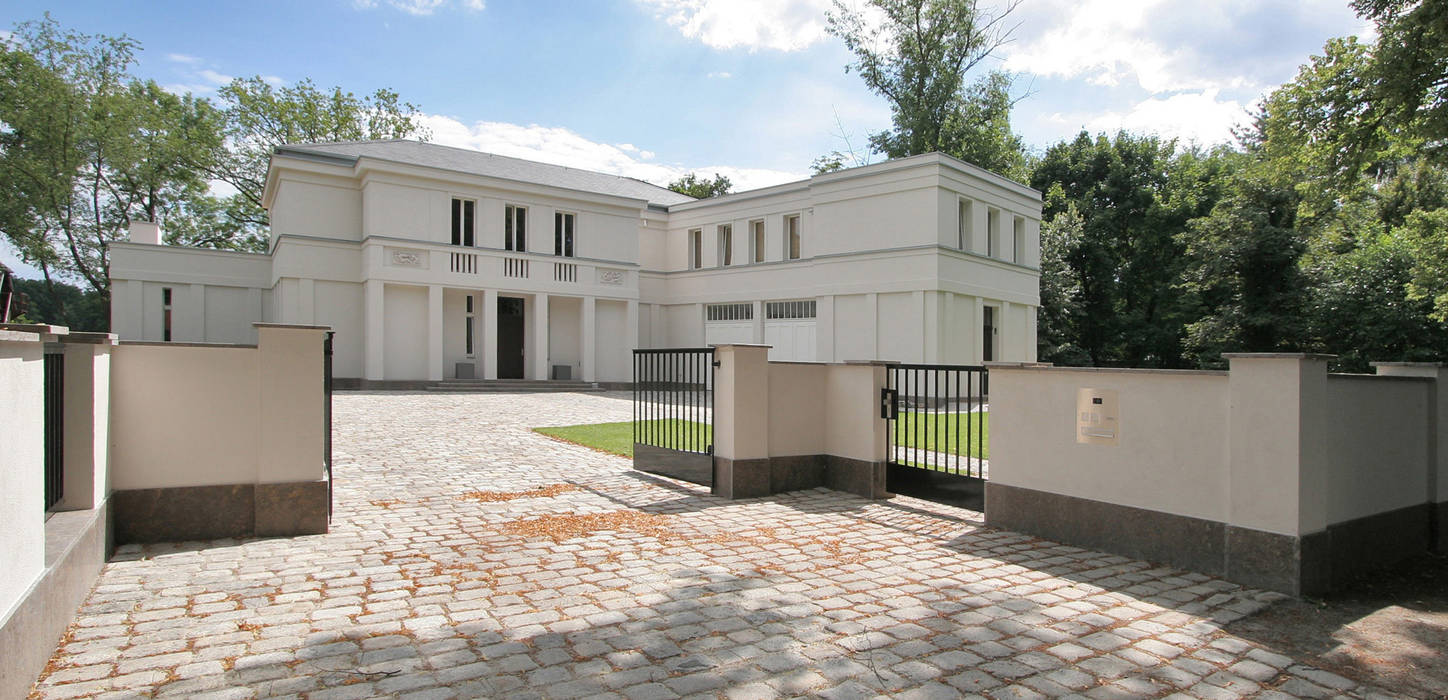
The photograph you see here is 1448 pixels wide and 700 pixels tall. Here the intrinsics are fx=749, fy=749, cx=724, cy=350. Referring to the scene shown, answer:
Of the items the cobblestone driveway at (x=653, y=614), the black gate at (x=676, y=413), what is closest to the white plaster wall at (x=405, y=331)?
the black gate at (x=676, y=413)

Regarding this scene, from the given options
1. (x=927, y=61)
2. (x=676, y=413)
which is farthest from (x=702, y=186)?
(x=676, y=413)

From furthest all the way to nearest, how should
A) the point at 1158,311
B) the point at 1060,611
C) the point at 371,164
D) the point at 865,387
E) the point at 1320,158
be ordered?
the point at 1158,311
the point at 371,164
the point at 1320,158
the point at 865,387
the point at 1060,611

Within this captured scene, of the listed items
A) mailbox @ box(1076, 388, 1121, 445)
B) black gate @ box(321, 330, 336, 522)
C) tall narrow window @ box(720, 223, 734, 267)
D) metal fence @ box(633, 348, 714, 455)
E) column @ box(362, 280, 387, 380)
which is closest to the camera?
mailbox @ box(1076, 388, 1121, 445)

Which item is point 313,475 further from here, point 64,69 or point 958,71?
point 64,69

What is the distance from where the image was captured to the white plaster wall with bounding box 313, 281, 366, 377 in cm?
2606

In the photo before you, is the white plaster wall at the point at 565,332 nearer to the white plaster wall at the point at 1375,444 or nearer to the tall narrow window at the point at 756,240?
the tall narrow window at the point at 756,240

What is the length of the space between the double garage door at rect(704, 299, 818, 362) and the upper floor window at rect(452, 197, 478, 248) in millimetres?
10026

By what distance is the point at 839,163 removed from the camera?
43219 millimetres

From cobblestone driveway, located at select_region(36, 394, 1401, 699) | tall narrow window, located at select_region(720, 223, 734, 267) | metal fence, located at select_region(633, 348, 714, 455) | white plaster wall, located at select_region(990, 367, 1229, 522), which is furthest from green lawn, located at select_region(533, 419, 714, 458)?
tall narrow window, located at select_region(720, 223, 734, 267)

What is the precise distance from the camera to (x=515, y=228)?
28516mm

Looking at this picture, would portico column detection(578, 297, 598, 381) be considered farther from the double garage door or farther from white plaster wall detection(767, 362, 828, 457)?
white plaster wall detection(767, 362, 828, 457)

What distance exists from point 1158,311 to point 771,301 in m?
21.4

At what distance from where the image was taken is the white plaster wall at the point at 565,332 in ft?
98.7

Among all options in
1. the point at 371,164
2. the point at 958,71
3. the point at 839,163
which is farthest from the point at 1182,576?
the point at 839,163
